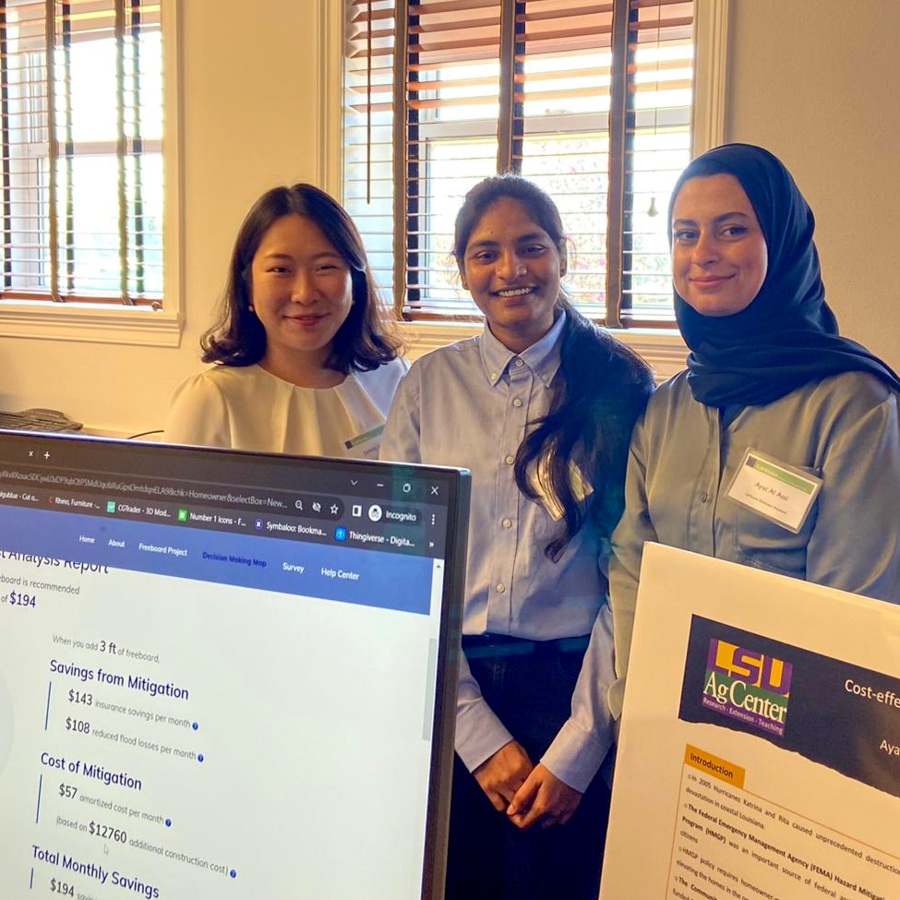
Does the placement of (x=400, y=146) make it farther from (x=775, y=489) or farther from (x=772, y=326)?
(x=775, y=489)

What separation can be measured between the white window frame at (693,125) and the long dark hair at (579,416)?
1317mm

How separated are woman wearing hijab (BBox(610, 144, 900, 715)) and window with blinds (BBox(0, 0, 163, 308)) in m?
2.68

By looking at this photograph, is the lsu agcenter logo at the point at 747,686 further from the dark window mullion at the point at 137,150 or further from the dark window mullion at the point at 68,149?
the dark window mullion at the point at 68,149

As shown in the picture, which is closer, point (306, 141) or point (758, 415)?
point (758, 415)

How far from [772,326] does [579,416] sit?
31 centimetres

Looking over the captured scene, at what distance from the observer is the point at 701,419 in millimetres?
1245

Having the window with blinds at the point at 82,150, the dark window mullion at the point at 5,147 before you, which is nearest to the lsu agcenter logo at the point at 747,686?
the window with blinds at the point at 82,150

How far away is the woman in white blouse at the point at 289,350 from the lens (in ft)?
4.82

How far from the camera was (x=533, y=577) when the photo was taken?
50.1 inches

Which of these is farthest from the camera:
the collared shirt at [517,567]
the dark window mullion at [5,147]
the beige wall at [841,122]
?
the dark window mullion at [5,147]

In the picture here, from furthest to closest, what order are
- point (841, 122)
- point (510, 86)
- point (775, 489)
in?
point (510, 86) < point (841, 122) < point (775, 489)

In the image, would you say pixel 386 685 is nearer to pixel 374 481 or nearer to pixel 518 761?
pixel 374 481

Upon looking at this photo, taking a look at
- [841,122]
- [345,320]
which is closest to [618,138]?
[841,122]

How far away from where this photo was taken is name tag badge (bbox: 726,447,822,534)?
3.72ft
